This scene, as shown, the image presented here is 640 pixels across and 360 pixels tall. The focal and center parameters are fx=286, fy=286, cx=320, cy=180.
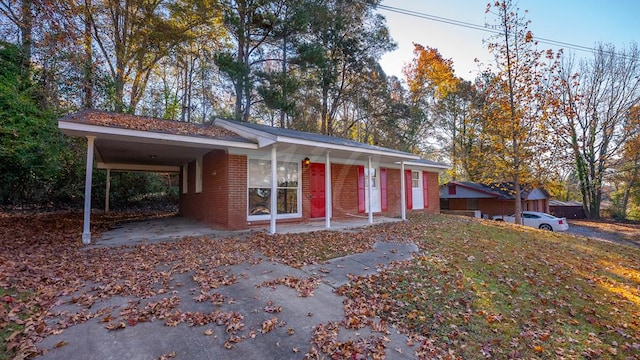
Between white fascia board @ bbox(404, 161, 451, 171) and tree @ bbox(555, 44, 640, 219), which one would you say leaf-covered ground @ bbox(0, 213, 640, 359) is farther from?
tree @ bbox(555, 44, 640, 219)

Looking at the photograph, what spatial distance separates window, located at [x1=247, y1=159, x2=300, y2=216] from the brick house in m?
0.03

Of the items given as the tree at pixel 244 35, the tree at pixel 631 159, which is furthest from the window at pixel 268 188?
the tree at pixel 631 159

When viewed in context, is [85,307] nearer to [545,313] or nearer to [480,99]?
[545,313]

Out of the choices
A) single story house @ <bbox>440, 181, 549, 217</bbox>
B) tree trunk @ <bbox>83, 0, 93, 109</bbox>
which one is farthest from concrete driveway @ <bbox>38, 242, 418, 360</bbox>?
single story house @ <bbox>440, 181, 549, 217</bbox>

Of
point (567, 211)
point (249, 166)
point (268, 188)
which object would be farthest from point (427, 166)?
point (567, 211)

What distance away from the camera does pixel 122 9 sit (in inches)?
594

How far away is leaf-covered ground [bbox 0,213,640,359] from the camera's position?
120 inches

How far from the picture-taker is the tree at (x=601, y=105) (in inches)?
766

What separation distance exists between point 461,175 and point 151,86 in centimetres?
2981

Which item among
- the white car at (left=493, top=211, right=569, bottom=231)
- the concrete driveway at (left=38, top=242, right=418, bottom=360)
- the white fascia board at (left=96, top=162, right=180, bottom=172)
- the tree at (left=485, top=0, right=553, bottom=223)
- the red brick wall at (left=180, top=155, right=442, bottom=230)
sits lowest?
the white car at (left=493, top=211, right=569, bottom=231)

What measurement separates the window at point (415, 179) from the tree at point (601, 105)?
12.6 metres

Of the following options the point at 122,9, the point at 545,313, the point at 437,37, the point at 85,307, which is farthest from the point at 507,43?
the point at 122,9

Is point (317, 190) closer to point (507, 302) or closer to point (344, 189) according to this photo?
point (344, 189)

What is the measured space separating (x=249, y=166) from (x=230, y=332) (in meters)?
6.31
